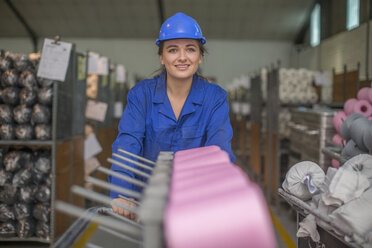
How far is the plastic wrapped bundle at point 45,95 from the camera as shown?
362 cm

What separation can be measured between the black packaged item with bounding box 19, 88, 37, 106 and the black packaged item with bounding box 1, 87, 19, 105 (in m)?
0.05

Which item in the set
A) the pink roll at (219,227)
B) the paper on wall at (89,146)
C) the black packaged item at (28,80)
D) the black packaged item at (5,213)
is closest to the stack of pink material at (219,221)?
the pink roll at (219,227)

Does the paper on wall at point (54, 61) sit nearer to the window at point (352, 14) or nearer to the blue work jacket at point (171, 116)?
the blue work jacket at point (171, 116)

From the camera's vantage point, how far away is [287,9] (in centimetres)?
1379

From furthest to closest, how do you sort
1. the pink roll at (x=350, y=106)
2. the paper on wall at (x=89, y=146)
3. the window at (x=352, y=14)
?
the window at (x=352, y=14)
the paper on wall at (x=89, y=146)
the pink roll at (x=350, y=106)

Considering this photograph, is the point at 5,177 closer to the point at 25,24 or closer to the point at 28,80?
the point at 28,80

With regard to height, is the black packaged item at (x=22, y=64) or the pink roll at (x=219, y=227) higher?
the black packaged item at (x=22, y=64)

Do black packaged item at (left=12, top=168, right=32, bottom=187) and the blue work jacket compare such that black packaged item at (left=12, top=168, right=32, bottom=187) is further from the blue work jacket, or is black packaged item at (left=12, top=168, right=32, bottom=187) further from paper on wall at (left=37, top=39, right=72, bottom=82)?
the blue work jacket

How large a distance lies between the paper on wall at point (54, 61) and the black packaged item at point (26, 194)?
3.63ft

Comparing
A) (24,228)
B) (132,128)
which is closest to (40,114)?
(24,228)

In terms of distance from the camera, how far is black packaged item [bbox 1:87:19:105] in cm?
356

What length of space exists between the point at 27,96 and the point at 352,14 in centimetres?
1009

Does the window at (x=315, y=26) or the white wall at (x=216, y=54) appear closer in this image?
the window at (x=315, y=26)

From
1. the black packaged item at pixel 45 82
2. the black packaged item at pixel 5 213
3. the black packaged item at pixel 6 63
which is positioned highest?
the black packaged item at pixel 6 63
